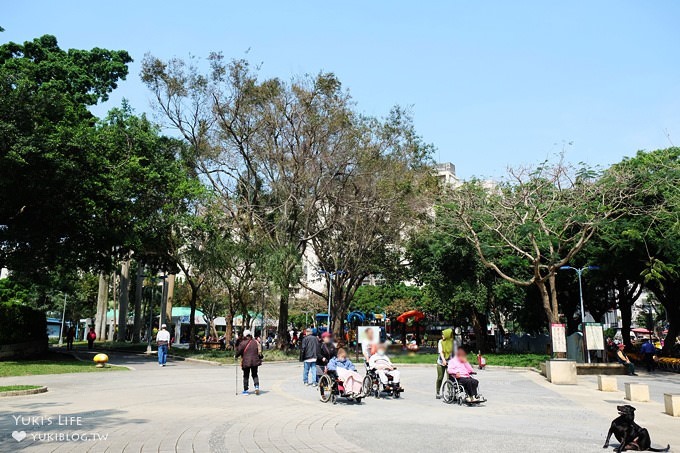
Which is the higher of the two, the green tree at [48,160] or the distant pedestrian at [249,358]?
the green tree at [48,160]

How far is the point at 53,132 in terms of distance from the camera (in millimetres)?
24094

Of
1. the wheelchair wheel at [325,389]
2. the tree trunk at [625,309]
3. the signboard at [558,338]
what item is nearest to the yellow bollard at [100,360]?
the wheelchair wheel at [325,389]

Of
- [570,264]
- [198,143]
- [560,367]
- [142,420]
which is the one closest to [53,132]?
[198,143]

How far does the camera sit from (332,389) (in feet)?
42.9

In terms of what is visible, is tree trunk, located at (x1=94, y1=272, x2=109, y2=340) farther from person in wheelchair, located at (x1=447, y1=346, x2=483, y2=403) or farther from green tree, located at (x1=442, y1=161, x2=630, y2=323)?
person in wheelchair, located at (x1=447, y1=346, x2=483, y2=403)

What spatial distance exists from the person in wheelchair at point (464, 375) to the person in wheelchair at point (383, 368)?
60.1 inches

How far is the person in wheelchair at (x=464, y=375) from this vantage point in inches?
515

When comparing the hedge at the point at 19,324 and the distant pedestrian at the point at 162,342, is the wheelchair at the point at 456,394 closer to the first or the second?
the distant pedestrian at the point at 162,342

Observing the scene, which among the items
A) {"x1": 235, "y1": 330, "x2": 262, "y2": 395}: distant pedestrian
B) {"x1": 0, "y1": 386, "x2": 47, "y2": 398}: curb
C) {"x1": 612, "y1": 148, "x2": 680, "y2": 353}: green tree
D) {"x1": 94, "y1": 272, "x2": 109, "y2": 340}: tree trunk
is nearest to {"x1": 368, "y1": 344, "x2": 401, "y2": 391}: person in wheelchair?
{"x1": 235, "y1": 330, "x2": 262, "y2": 395}: distant pedestrian

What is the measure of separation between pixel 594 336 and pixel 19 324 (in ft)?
90.7

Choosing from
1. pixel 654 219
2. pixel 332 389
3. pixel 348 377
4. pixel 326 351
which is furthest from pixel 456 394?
pixel 654 219

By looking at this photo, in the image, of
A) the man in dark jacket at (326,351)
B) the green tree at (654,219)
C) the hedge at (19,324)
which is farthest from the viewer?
the hedge at (19,324)

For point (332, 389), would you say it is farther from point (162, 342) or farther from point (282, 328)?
point (282, 328)

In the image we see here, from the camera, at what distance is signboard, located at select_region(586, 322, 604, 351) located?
2252cm
